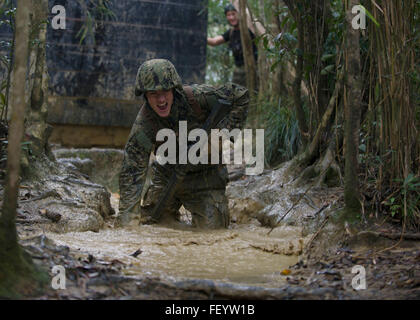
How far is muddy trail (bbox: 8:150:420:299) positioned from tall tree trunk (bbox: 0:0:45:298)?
13 centimetres

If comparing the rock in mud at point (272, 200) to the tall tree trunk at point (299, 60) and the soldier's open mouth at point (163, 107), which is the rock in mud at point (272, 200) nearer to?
the tall tree trunk at point (299, 60)

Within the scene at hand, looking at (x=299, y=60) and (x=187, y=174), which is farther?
(x=299, y=60)

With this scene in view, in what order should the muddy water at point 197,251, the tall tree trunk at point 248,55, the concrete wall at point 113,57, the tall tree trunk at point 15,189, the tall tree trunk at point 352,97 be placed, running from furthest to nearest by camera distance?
the tall tree trunk at point 248,55 → the concrete wall at point 113,57 → the tall tree trunk at point 352,97 → the muddy water at point 197,251 → the tall tree trunk at point 15,189

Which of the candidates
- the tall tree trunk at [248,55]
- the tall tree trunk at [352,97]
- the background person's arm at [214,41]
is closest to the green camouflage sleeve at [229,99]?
the tall tree trunk at [352,97]

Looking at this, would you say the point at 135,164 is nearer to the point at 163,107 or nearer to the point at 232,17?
the point at 163,107

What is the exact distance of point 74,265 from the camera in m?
2.78

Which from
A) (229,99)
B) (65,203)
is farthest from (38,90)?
(229,99)

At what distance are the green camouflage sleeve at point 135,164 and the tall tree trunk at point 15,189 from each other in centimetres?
235

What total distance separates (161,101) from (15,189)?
2.31 metres

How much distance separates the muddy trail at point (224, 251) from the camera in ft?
8.58

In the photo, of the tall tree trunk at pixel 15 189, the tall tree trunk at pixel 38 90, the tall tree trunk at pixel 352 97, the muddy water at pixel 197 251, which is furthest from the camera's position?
the tall tree trunk at pixel 38 90

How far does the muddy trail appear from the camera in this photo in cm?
262

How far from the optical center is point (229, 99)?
509 centimetres
